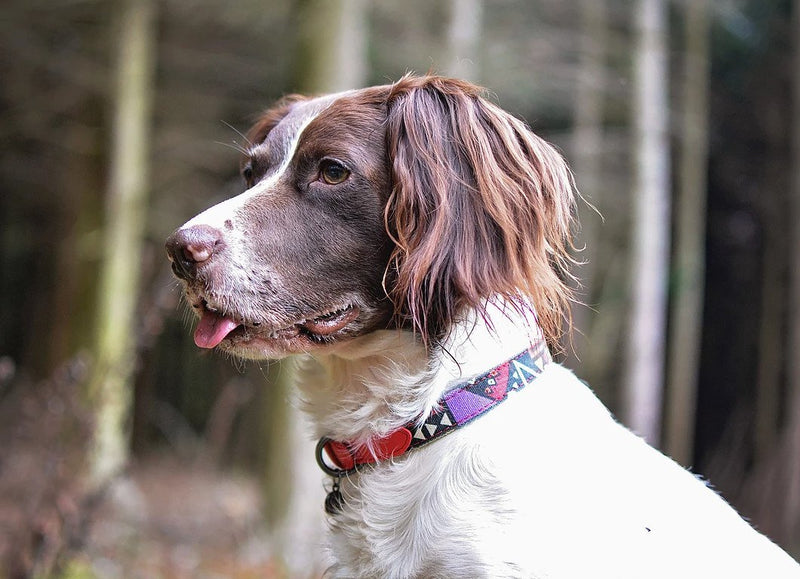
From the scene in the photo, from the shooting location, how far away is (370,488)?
2.12 metres

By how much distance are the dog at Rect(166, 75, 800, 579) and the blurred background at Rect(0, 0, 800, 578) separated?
1.46 metres

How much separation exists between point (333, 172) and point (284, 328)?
41 cm

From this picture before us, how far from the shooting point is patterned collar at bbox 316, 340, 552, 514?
6.71 ft

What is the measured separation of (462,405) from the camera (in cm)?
205

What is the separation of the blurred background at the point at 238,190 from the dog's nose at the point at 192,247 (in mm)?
1367

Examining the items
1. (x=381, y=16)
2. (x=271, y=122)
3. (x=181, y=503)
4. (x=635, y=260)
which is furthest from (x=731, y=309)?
(x=271, y=122)

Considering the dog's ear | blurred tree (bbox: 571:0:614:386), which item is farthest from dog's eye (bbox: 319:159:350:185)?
blurred tree (bbox: 571:0:614:386)

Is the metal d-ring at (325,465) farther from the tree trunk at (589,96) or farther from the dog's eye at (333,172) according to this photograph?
the tree trunk at (589,96)

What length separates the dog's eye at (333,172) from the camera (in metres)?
2.21

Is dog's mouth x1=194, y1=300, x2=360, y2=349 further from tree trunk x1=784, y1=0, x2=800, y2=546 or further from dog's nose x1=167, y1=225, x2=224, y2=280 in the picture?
tree trunk x1=784, y1=0, x2=800, y2=546

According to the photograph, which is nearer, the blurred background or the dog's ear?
the dog's ear

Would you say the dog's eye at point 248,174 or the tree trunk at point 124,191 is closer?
the dog's eye at point 248,174

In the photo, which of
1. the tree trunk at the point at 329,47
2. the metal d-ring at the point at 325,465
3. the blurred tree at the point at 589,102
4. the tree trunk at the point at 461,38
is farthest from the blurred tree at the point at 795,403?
the metal d-ring at the point at 325,465

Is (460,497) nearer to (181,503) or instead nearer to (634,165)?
(634,165)
